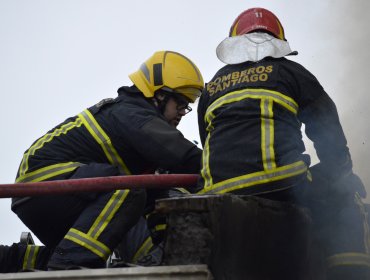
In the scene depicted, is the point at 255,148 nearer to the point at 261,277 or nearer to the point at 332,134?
the point at 332,134

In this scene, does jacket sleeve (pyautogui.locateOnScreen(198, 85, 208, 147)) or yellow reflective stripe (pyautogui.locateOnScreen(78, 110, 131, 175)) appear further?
yellow reflective stripe (pyautogui.locateOnScreen(78, 110, 131, 175))

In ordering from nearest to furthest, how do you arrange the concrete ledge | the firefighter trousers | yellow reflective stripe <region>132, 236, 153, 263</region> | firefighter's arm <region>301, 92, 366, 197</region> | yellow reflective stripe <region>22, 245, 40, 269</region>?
the concrete ledge
the firefighter trousers
firefighter's arm <region>301, 92, 366, 197</region>
yellow reflective stripe <region>22, 245, 40, 269</region>
yellow reflective stripe <region>132, 236, 153, 263</region>

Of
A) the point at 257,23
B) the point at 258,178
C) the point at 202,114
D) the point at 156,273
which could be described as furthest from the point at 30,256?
the point at 156,273

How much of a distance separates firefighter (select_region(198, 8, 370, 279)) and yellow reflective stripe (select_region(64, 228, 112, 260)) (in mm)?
654

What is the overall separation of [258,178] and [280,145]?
0.22 m

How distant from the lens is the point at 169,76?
5.48 metres

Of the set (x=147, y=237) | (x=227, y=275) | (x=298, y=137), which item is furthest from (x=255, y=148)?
(x=147, y=237)

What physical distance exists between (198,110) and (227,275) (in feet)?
5.72

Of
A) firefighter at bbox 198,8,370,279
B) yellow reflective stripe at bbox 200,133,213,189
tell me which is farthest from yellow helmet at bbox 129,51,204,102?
yellow reflective stripe at bbox 200,133,213,189

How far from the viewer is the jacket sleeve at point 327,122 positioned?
4441mm

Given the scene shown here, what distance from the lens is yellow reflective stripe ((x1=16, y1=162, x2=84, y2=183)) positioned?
4820 mm

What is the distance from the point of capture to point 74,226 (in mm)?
4414

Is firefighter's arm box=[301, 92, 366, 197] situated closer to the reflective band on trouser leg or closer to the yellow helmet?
the reflective band on trouser leg

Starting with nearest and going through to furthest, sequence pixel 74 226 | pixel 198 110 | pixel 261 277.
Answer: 1. pixel 261 277
2. pixel 74 226
3. pixel 198 110
